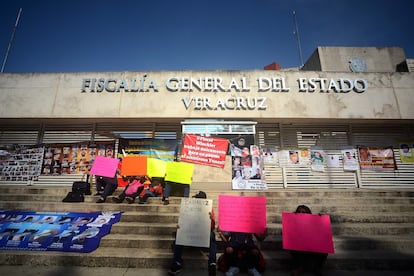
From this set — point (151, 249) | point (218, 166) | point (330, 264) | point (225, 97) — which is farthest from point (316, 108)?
point (151, 249)

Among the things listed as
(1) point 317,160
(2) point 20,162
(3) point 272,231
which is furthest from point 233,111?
(2) point 20,162

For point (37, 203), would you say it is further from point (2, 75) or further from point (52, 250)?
point (2, 75)

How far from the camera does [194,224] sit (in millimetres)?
3686

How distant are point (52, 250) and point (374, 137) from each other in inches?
433

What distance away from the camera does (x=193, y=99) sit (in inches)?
326

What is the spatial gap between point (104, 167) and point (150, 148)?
2.34 meters

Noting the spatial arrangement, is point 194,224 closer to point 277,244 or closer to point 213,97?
point 277,244

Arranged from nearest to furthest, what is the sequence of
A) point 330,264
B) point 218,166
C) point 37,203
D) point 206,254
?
1. point 330,264
2. point 206,254
3. point 37,203
4. point 218,166

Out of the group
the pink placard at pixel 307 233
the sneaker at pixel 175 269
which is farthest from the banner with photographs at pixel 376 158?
the sneaker at pixel 175 269

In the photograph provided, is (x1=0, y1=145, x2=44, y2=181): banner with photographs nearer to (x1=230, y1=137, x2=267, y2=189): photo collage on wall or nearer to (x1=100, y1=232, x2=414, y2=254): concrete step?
(x1=100, y1=232, x2=414, y2=254): concrete step

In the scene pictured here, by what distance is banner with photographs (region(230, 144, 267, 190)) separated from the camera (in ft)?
25.1

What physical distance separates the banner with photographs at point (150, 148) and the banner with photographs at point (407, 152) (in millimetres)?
8985

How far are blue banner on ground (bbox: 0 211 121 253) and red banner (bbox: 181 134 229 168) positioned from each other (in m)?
3.47

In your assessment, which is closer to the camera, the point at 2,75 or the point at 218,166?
the point at 218,166
